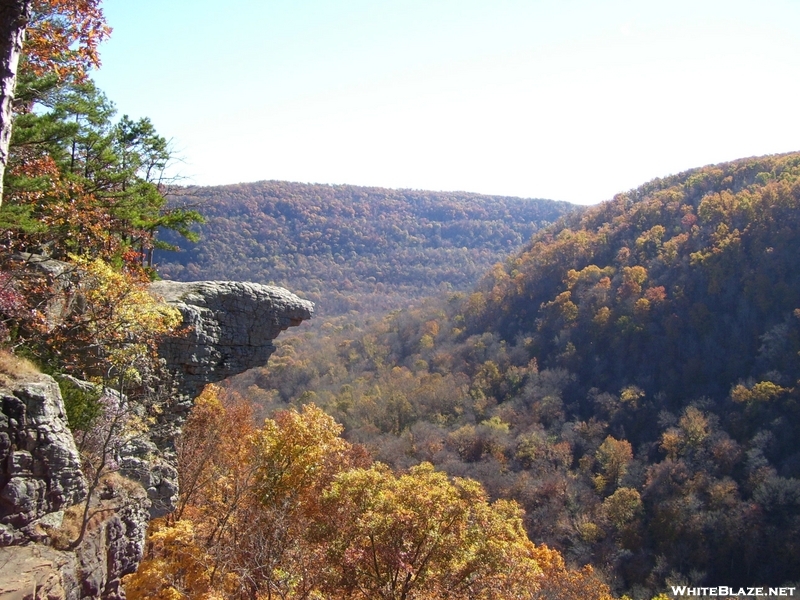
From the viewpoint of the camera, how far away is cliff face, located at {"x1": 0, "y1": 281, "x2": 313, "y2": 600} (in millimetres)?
7703

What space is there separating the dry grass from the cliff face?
0.24 ft

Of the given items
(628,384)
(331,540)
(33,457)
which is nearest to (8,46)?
(33,457)

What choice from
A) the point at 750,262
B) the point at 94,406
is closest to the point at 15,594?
the point at 94,406

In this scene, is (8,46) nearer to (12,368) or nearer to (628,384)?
(12,368)

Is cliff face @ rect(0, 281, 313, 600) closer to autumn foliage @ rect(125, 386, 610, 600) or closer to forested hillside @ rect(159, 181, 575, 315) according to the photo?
autumn foliage @ rect(125, 386, 610, 600)

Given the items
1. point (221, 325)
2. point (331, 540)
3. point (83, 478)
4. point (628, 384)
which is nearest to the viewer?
point (83, 478)

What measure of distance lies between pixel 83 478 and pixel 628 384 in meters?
52.8

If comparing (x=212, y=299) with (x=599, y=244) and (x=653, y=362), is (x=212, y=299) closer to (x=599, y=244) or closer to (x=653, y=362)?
(x=653, y=362)

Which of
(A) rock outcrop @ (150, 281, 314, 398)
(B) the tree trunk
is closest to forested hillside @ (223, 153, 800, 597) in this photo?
(A) rock outcrop @ (150, 281, 314, 398)

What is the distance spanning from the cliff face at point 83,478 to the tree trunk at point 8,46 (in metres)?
4.41

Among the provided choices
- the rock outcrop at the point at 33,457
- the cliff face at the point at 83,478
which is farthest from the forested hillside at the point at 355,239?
the rock outcrop at the point at 33,457

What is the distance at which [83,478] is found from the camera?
883 cm

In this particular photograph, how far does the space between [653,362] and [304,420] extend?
158 feet

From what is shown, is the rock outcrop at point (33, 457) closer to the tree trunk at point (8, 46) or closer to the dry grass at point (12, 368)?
the dry grass at point (12, 368)
